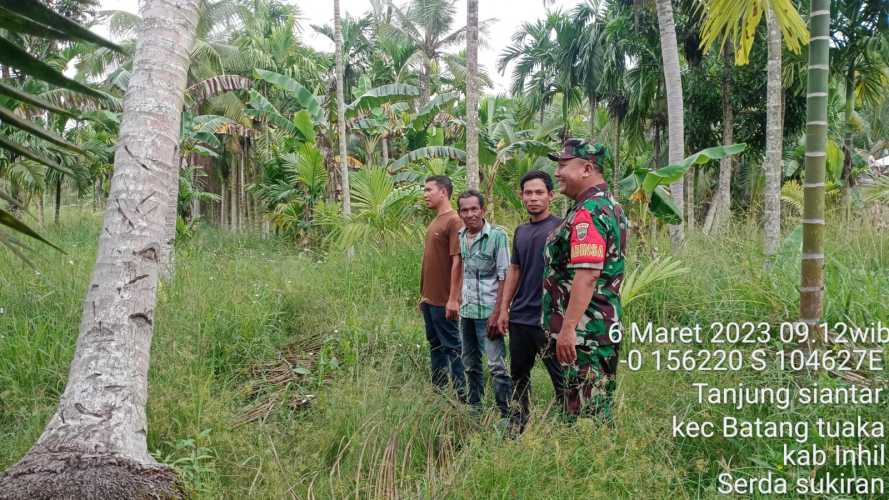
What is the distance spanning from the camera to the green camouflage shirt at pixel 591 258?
306 centimetres

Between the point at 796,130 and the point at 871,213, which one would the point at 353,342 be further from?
the point at 796,130

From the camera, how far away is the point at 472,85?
317 inches

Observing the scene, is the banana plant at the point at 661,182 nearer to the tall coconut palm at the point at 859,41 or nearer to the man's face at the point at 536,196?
the man's face at the point at 536,196

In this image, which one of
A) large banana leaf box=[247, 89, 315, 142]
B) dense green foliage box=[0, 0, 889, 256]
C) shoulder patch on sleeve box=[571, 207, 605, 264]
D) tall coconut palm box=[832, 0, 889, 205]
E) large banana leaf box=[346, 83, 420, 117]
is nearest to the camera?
shoulder patch on sleeve box=[571, 207, 605, 264]

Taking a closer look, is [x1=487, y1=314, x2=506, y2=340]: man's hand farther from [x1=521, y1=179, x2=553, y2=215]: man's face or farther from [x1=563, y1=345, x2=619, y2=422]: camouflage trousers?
[x1=563, y1=345, x2=619, y2=422]: camouflage trousers

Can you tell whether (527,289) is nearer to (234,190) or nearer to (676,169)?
(676,169)

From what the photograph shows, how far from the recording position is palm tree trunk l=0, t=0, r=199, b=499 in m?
2.19

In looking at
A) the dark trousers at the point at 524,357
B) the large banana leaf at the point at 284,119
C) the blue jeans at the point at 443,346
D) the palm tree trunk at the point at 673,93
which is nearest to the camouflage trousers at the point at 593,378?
the dark trousers at the point at 524,357

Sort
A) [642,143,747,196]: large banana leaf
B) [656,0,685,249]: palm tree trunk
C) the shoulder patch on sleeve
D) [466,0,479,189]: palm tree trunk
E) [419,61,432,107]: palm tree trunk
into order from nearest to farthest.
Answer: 1. the shoulder patch on sleeve
2. [642,143,747,196]: large banana leaf
3. [656,0,685,249]: palm tree trunk
4. [466,0,479,189]: palm tree trunk
5. [419,61,432,107]: palm tree trunk

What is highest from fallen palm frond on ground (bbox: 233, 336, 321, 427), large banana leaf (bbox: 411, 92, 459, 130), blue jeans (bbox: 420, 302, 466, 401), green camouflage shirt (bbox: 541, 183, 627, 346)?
large banana leaf (bbox: 411, 92, 459, 130)

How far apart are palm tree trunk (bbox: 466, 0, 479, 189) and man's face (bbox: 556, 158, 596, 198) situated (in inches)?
184

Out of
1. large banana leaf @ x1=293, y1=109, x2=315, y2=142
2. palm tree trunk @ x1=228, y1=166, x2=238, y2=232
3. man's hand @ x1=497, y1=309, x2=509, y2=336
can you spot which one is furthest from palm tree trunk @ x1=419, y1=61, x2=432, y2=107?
man's hand @ x1=497, y1=309, x2=509, y2=336

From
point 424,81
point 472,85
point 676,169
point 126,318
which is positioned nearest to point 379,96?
point 472,85

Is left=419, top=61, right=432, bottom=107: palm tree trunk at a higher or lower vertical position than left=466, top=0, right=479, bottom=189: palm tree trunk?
higher
